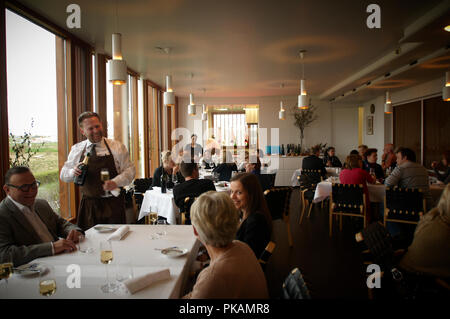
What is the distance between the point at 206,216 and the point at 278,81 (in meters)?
8.65

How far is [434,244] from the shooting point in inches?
91.0

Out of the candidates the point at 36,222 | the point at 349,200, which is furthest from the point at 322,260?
the point at 36,222

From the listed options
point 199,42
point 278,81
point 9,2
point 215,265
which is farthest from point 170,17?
point 278,81

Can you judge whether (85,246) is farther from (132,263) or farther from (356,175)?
(356,175)

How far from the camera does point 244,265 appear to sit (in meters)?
1.56

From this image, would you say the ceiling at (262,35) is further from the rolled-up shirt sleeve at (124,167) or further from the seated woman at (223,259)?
the seated woman at (223,259)

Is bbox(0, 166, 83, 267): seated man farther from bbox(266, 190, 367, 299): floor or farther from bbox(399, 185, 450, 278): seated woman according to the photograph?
bbox(399, 185, 450, 278): seated woman

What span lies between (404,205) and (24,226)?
4.69 meters

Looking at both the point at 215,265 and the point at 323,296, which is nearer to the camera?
the point at 215,265

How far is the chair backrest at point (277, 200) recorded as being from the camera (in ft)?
15.5

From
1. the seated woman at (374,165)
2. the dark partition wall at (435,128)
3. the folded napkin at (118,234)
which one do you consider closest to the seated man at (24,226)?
the folded napkin at (118,234)

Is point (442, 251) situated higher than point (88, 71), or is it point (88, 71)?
point (88, 71)

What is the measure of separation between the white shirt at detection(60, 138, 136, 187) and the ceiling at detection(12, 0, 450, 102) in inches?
75.5
